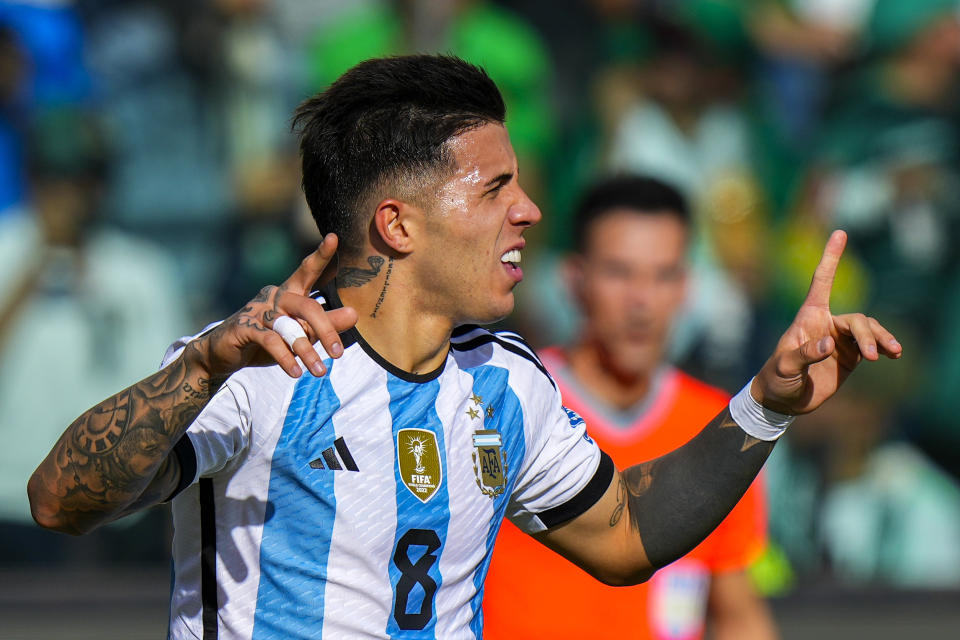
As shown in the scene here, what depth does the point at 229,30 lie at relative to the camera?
6.23 meters

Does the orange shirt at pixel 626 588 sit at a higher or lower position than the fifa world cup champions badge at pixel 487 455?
lower

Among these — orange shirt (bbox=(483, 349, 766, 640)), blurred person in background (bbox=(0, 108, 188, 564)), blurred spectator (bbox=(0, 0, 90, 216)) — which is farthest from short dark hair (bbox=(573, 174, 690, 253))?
blurred spectator (bbox=(0, 0, 90, 216))

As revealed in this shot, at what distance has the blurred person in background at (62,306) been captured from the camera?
6000mm

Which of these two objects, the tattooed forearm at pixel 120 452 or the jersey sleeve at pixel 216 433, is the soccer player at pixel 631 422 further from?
the tattooed forearm at pixel 120 452

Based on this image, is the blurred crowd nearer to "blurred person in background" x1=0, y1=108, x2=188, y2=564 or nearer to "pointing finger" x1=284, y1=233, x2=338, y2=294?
"blurred person in background" x1=0, y1=108, x2=188, y2=564

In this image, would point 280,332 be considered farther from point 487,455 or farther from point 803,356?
point 803,356

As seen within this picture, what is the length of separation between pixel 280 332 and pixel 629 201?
218cm

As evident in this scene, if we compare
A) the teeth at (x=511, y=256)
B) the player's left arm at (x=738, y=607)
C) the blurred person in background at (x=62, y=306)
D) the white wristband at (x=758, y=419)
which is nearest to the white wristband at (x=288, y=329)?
the teeth at (x=511, y=256)

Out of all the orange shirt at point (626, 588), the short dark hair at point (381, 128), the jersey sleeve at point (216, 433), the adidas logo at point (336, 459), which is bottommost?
the orange shirt at point (626, 588)

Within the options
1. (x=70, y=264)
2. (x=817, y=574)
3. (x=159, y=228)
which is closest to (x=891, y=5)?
(x=817, y=574)

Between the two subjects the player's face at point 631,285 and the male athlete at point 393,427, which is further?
the player's face at point 631,285

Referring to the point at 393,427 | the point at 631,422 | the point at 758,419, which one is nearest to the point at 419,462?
the point at 393,427

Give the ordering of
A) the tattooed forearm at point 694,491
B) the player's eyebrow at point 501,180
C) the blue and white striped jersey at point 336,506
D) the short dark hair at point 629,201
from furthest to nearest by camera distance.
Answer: the short dark hair at point 629,201
the tattooed forearm at point 694,491
the player's eyebrow at point 501,180
the blue and white striped jersey at point 336,506

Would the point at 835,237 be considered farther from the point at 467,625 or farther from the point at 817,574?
the point at 817,574
